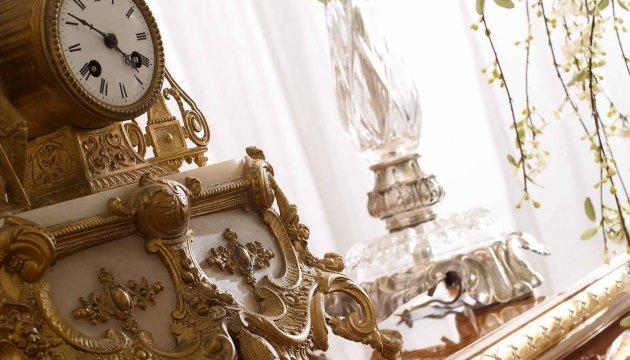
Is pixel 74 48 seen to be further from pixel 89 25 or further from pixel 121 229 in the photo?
pixel 121 229

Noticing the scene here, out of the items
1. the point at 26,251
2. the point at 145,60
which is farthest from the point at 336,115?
the point at 26,251

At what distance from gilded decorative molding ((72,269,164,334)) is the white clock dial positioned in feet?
0.53

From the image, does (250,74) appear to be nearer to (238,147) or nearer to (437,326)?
(238,147)

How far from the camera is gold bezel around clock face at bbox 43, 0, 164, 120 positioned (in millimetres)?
811

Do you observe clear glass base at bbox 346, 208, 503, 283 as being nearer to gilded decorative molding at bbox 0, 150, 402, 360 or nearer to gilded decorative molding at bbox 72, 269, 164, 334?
gilded decorative molding at bbox 0, 150, 402, 360

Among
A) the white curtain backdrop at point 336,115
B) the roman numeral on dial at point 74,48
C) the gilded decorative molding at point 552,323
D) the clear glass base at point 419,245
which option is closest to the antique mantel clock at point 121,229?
the roman numeral on dial at point 74,48

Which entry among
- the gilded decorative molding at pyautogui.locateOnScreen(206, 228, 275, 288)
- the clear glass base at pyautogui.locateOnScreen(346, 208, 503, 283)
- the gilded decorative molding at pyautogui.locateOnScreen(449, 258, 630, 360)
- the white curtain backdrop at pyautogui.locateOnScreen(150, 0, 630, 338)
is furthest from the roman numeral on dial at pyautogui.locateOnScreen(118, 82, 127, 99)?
the white curtain backdrop at pyautogui.locateOnScreen(150, 0, 630, 338)

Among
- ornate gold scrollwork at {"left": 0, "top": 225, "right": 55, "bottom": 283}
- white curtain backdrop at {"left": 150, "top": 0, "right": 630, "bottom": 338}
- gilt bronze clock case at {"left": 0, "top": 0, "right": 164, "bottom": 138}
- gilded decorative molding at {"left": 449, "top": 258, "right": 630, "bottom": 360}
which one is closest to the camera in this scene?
ornate gold scrollwork at {"left": 0, "top": 225, "right": 55, "bottom": 283}

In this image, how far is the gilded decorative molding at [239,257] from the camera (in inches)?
34.1

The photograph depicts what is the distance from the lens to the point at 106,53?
33.7 inches

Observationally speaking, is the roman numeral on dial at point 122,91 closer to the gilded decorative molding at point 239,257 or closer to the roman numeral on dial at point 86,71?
the roman numeral on dial at point 86,71

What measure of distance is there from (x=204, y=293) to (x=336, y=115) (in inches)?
52.8

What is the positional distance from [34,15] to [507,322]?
62 centimetres

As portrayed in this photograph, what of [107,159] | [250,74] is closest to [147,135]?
[107,159]
